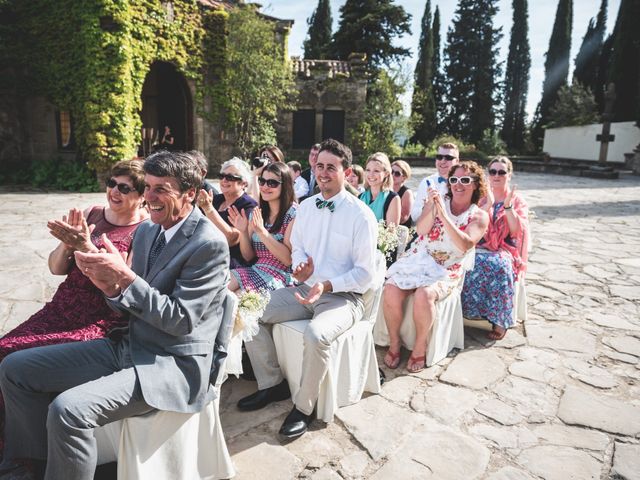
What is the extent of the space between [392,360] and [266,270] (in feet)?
4.33

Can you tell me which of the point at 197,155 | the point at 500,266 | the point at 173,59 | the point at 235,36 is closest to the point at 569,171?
the point at 235,36

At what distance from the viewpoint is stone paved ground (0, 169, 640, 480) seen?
2.64 meters

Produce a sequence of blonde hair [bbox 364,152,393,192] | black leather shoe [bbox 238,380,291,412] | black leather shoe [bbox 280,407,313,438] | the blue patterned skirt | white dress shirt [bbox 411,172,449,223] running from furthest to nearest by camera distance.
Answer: white dress shirt [bbox 411,172,449,223] → blonde hair [bbox 364,152,393,192] → the blue patterned skirt → black leather shoe [bbox 238,380,291,412] → black leather shoe [bbox 280,407,313,438]

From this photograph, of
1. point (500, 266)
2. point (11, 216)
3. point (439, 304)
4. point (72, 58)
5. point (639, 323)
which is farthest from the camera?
point (72, 58)

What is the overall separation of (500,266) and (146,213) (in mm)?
3163

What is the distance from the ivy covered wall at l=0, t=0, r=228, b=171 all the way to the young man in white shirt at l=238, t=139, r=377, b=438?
11.0m

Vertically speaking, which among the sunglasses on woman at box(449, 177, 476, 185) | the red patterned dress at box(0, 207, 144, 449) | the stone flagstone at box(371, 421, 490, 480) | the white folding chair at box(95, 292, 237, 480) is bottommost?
the stone flagstone at box(371, 421, 490, 480)

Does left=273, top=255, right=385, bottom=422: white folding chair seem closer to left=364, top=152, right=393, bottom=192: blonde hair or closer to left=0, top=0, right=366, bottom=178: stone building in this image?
left=364, top=152, right=393, bottom=192: blonde hair

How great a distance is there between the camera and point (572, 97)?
28.8 meters

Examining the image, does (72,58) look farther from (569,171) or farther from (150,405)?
(569,171)

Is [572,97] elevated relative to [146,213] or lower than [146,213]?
elevated

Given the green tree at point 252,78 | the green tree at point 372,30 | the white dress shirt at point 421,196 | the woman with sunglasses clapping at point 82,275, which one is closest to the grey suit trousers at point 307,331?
the woman with sunglasses clapping at point 82,275

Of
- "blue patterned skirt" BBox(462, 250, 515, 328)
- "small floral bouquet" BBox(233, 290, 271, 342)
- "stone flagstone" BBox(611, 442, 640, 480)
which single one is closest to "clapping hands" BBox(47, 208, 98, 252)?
"small floral bouquet" BBox(233, 290, 271, 342)

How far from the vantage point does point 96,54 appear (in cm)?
1221
